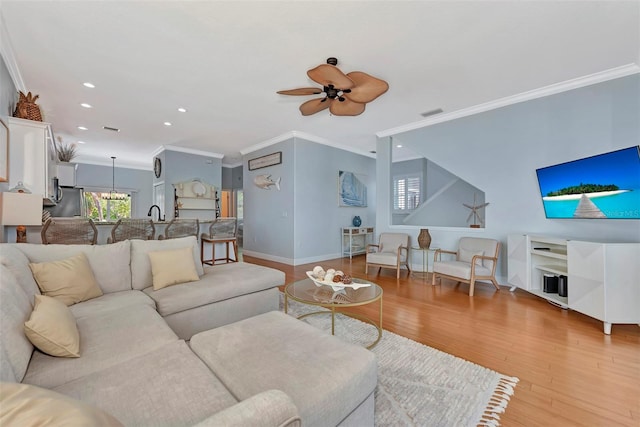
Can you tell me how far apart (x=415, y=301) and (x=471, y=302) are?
0.69 metres

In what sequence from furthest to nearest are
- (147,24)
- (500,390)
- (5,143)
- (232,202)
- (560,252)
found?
(232,202), (560,252), (5,143), (147,24), (500,390)

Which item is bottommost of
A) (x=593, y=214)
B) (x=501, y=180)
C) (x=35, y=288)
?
(x=35, y=288)

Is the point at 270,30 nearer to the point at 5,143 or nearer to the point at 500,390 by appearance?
the point at 5,143

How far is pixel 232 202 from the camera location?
926 cm

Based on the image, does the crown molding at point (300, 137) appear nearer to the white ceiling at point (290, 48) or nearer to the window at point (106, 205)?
the white ceiling at point (290, 48)

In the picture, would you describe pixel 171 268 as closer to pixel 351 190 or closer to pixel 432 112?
pixel 432 112

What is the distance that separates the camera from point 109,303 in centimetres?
195

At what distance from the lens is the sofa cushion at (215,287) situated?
214 cm

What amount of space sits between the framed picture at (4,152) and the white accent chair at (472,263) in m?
5.17

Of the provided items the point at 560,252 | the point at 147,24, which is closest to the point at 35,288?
the point at 147,24

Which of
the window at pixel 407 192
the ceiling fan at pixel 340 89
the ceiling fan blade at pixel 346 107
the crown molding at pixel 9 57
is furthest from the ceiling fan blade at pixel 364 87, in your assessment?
the window at pixel 407 192

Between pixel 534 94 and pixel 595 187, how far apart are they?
149 centimetres

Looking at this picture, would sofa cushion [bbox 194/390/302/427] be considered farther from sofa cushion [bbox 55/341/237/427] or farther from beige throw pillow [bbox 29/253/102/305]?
beige throw pillow [bbox 29/253/102/305]

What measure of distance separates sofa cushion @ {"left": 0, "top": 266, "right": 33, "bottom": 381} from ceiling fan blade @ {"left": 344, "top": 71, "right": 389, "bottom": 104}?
272 centimetres
